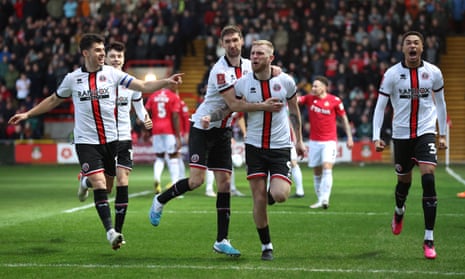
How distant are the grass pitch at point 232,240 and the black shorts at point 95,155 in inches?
38.8

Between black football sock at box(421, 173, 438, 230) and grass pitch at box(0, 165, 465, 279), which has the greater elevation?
black football sock at box(421, 173, 438, 230)

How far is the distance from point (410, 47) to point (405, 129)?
3.16ft

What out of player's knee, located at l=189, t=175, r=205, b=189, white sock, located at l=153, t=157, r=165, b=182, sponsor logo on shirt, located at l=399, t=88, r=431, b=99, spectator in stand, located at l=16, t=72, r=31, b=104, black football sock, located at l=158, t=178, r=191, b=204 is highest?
sponsor logo on shirt, located at l=399, t=88, r=431, b=99

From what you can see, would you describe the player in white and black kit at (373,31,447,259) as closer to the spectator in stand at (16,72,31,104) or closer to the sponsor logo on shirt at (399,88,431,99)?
the sponsor logo on shirt at (399,88,431,99)

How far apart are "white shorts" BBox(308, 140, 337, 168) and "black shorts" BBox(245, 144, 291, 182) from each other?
6.37m

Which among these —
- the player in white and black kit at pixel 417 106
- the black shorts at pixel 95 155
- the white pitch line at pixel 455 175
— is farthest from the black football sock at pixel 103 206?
the white pitch line at pixel 455 175

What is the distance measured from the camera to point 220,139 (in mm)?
9984

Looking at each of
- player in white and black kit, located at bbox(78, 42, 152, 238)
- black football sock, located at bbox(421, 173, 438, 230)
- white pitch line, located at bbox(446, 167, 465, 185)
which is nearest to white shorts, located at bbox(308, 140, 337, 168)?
player in white and black kit, located at bbox(78, 42, 152, 238)

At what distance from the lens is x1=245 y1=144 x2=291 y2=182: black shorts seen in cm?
905

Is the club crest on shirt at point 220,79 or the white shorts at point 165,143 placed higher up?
the club crest on shirt at point 220,79

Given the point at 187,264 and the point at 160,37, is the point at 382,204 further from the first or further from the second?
the point at 160,37

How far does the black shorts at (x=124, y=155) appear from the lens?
36.2 feet

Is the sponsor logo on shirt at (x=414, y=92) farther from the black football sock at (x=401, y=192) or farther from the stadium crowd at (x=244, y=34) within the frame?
the stadium crowd at (x=244, y=34)

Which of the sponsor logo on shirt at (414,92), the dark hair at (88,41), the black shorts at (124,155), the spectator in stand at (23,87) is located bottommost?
the black shorts at (124,155)
